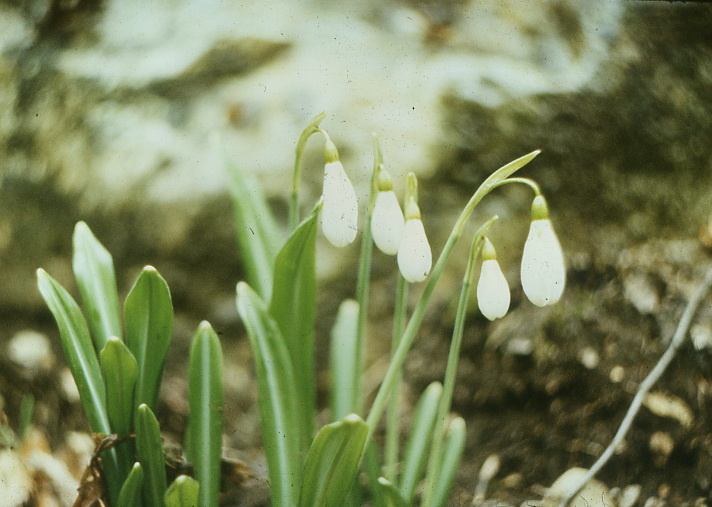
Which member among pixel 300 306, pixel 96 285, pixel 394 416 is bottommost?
pixel 394 416

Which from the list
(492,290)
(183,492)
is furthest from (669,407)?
(183,492)

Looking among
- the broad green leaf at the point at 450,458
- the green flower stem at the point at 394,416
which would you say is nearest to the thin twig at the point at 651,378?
the broad green leaf at the point at 450,458

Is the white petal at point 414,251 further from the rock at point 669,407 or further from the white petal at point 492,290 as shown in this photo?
the rock at point 669,407

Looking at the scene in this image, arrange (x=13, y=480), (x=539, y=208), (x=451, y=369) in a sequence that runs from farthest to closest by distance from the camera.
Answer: (x=13, y=480)
(x=451, y=369)
(x=539, y=208)

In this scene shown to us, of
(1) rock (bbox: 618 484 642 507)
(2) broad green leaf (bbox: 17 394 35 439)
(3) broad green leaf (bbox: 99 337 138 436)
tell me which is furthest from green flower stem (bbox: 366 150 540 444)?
(2) broad green leaf (bbox: 17 394 35 439)

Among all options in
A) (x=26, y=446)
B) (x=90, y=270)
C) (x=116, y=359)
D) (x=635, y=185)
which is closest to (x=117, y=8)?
(x=90, y=270)

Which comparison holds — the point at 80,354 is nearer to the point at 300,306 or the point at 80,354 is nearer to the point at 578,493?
the point at 300,306

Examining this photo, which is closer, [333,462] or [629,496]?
[333,462]
